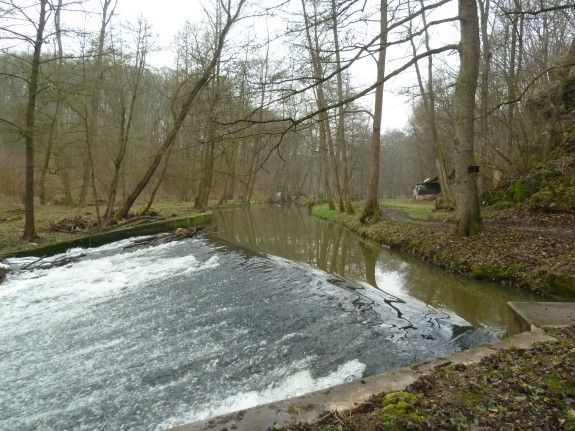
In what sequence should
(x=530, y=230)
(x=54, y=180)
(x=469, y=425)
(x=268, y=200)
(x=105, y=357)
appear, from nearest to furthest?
(x=469, y=425) → (x=105, y=357) → (x=530, y=230) → (x=54, y=180) → (x=268, y=200)

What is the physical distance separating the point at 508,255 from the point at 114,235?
11954 mm

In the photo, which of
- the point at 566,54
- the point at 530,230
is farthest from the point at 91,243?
the point at 566,54

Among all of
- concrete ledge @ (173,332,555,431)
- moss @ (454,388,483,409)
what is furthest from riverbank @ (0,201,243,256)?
moss @ (454,388,483,409)

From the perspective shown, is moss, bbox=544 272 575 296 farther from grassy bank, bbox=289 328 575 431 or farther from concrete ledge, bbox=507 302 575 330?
grassy bank, bbox=289 328 575 431

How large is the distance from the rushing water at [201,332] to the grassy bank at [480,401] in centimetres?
151

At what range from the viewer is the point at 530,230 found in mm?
9992

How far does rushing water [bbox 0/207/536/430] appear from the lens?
421 centimetres

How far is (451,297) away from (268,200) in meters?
38.2

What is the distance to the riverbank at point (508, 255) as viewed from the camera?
→ 23.3 ft

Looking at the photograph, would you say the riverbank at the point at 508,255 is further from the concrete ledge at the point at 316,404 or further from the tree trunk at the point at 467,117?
the concrete ledge at the point at 316,404

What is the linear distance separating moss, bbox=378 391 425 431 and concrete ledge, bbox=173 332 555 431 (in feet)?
0.59

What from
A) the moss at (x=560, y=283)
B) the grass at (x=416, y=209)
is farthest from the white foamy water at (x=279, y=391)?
the grass at (x=416, y=209)

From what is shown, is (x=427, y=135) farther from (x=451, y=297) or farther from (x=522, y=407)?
(x=522, y=407)

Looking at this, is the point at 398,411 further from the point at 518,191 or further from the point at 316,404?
the point at 518,191
